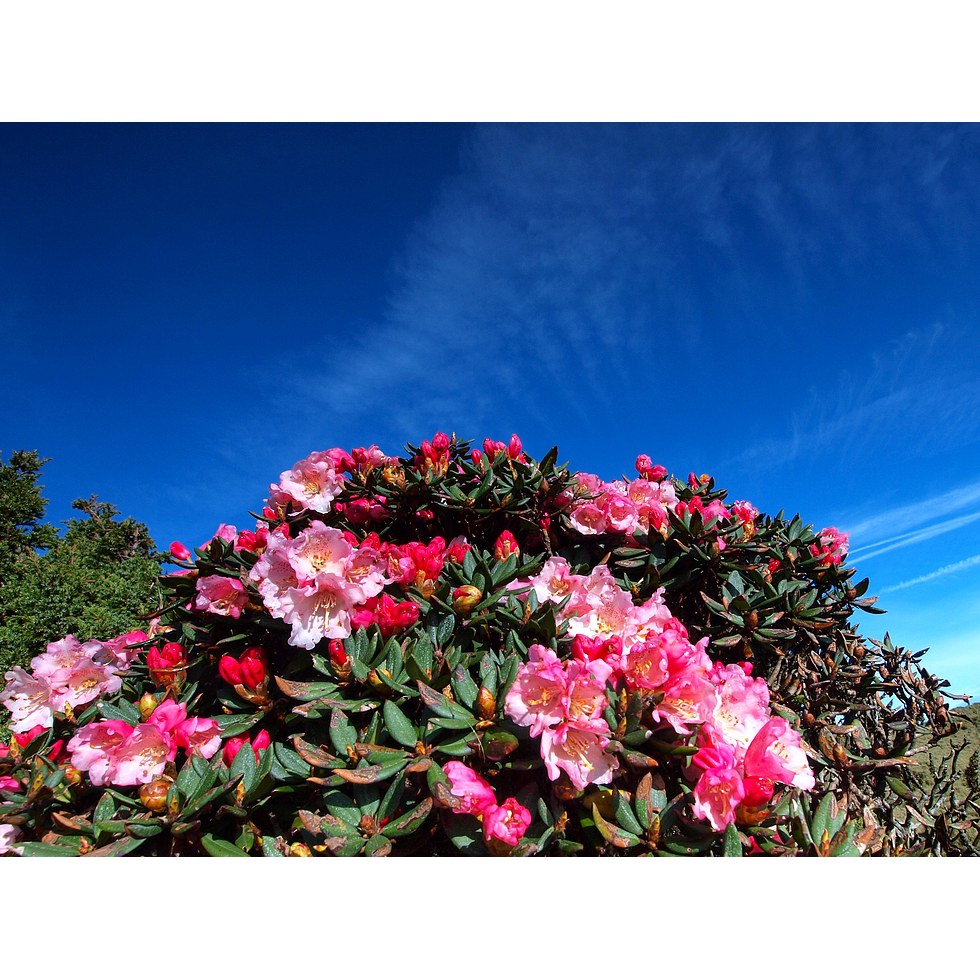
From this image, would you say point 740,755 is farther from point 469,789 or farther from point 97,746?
point 97,746

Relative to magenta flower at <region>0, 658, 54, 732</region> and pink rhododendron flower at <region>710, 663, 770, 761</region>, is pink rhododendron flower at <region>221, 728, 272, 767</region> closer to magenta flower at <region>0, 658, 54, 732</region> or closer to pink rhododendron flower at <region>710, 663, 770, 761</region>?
magenta flower at <region>0, 658, 54, 732</region>

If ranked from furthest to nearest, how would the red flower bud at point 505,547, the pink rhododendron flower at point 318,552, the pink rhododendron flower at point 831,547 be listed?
the pink rhododendron flower at point 831,547 < the red flower bud at point 505,547 < the pink rhododendron flower at point 318,552

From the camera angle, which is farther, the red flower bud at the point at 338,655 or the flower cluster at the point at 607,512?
the flower cluster at the point at 607,512

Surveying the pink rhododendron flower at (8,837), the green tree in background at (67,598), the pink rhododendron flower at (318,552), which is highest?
the green tree in background at (67,598)

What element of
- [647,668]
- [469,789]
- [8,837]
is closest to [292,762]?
[469,789]

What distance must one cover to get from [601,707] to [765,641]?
0.84m

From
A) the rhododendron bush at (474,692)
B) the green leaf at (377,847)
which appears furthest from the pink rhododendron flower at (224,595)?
the green leaf at (377,847)

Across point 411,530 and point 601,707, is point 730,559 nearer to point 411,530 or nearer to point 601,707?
point 601,707

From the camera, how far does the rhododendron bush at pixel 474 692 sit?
115 cm

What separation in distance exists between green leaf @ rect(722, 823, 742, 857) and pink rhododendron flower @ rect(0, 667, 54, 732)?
6.04 ft

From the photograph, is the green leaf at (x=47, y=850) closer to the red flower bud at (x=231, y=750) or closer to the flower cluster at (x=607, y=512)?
the red flower bud at (x=231, y=750)

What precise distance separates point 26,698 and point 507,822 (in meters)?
1.57
